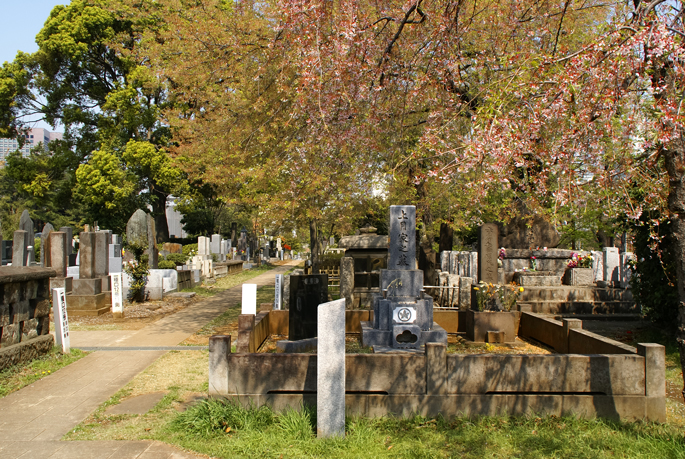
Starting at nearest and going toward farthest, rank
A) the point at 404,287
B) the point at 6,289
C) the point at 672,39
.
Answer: the point at 672,39
the point at 6,289
the point at 404,287

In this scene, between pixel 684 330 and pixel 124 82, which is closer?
pixel 684 330

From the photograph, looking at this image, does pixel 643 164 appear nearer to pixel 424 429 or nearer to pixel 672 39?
pixel 672 39

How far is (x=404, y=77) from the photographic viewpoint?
9.14 metres

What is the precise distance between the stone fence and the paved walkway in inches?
23.2

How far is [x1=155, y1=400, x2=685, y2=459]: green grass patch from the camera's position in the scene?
4816 mm

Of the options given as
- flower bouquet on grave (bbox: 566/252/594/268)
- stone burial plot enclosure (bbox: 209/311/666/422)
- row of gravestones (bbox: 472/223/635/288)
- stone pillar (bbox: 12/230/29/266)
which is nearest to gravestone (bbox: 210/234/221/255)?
stone pillar (bbox: 12/230/29/266)

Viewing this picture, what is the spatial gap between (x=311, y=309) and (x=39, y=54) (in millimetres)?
29258

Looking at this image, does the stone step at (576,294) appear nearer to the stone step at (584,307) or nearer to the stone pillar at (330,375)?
the stone step at (584,307)

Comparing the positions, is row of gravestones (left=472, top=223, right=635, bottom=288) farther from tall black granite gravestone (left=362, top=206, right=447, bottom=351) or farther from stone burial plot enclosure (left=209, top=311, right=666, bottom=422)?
stone burial plot enclosure (left=209, top=311, right=666, bottom=422)

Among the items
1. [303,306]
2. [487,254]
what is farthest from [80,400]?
[487,254]

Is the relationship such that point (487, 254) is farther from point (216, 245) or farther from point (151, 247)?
point (216, 245)

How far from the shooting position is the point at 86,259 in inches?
570

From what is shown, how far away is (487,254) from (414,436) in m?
7.44

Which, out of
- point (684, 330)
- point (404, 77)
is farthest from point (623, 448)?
point (404, 77)
